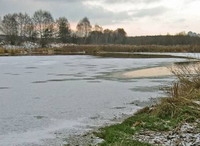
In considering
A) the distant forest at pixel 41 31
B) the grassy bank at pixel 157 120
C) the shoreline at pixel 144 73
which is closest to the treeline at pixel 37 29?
the distant forest at pixel 41 31

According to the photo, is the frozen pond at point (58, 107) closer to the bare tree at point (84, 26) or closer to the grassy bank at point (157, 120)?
the grassy bank at point (157, 120)

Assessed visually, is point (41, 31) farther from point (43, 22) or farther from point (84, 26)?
point (84, 26)

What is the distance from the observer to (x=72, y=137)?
26.8 feet

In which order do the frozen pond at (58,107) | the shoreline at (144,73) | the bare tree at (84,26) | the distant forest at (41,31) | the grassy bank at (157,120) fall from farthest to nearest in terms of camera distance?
the bare tree at (84,26)
the distant forest at (41,31)
the shoreline at (144,73)
the frozen pond at (58,107)
the grassy bank at (157,120)

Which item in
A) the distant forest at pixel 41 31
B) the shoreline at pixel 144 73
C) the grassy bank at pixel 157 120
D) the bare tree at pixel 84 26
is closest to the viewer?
the grassy bank at pixel 157 120

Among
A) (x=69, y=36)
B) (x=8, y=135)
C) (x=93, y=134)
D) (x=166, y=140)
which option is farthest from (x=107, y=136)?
(x=69, y=36)

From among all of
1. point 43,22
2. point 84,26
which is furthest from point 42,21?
point 84,26

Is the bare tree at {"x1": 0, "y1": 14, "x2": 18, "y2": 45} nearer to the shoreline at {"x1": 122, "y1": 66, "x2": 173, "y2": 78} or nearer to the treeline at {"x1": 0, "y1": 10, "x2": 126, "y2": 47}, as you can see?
the treeline at {"x1": 0, "y1": 10, "x2": 126, "y2": 47}

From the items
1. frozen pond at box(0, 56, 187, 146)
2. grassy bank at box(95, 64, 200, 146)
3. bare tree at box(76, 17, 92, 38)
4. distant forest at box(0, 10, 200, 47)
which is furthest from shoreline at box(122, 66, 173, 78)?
bare tree at box(76, 17, 92, 38)

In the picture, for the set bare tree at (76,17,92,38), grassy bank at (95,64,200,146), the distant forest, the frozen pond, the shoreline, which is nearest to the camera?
grassy bank at (95,64,200,146)

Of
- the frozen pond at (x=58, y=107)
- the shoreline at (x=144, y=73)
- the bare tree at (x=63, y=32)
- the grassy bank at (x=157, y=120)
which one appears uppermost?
the bare tree at (x=63, y=32)

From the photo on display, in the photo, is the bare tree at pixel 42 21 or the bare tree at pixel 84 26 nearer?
the bare tree at pixel 42 21

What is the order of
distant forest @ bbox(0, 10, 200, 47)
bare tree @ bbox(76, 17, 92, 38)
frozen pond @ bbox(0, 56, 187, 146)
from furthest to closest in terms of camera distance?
bare tree @ bbox(76, 17, 92, 38) → distant forest @ bbox(0, 10, 200, 47) → frozen pond @ bbox(0, 56, 187, 146)

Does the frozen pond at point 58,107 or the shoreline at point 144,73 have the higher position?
the shoreline at point 144,73
